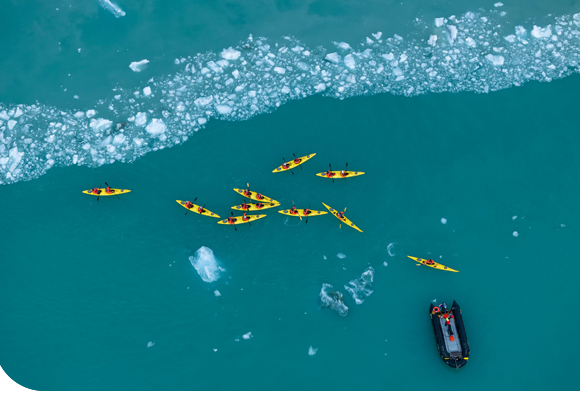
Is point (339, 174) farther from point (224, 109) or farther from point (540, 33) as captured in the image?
point (540, 33)

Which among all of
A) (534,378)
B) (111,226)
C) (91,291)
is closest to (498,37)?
(534,378)

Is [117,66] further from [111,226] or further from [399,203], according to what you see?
[399,203]

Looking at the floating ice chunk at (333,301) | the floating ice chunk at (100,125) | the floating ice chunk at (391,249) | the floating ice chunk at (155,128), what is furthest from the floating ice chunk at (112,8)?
the floating ice chunk at (391,249)

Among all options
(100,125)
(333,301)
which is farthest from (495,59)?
(100,125)

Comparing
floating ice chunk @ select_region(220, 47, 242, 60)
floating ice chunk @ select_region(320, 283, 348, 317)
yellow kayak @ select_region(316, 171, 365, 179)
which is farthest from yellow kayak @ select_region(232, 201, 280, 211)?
floating ice chunk @ select_region(220, 47, 242, 60)

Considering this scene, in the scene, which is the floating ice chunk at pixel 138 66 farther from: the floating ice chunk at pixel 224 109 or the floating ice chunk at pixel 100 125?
the floating ice chunk at pixel 224 109

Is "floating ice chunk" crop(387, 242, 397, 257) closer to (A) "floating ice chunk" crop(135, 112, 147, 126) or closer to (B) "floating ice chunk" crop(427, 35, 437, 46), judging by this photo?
(B) "floating ice chunk" crop(427, 35, 437, 46)
